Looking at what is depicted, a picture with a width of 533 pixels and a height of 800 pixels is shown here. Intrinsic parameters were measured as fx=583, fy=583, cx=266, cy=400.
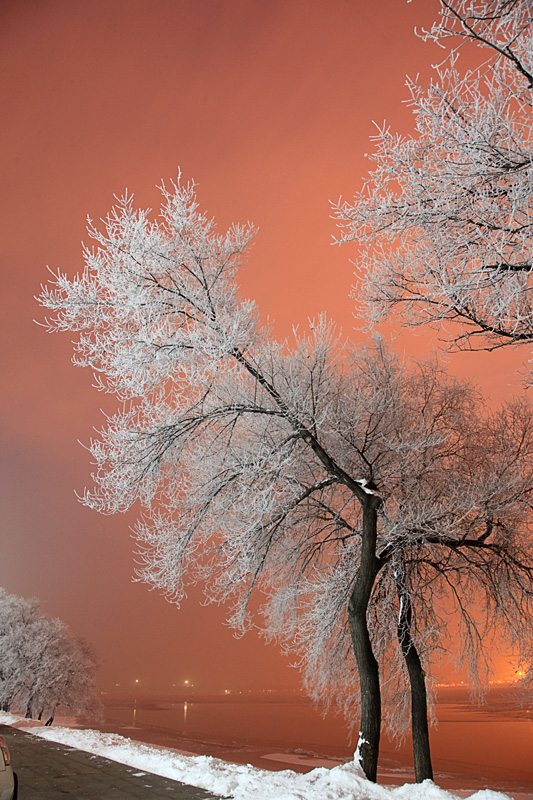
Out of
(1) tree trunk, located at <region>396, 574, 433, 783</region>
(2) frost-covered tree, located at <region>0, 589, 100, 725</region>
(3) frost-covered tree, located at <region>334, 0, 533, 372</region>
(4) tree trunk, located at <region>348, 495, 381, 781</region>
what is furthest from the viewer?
(2) frost-covered tree, located at <region>0, 589, 100, 725</region>

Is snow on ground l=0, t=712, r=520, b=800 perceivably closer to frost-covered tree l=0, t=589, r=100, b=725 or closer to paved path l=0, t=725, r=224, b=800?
paved path l=0, t=725, r=224, b=800

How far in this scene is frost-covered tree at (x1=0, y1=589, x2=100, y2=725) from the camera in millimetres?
37750

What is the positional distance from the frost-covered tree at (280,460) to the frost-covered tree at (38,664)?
3242 cm

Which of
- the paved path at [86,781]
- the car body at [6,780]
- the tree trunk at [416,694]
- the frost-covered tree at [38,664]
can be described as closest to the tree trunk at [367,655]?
the tree trunk at [416,694]

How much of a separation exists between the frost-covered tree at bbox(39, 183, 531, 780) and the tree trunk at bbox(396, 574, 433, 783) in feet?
0.20

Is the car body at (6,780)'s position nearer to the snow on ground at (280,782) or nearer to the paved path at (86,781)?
the paved path at (86,781)

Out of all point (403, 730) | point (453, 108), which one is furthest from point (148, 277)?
point (403, 730)

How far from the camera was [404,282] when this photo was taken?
6336mm

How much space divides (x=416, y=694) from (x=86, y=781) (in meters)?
6.13

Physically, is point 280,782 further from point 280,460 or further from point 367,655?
point 280,460

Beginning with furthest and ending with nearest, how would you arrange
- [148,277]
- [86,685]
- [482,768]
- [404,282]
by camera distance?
[86,685], [482,768], [148,277], [404,282]

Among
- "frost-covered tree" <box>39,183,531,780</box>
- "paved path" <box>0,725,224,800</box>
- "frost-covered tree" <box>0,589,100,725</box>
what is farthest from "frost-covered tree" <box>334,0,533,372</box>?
"frost-covered tree" <box>0,589,100,725</box>

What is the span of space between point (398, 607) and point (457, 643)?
4.98 ft

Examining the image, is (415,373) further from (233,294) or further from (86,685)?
(86,685)
